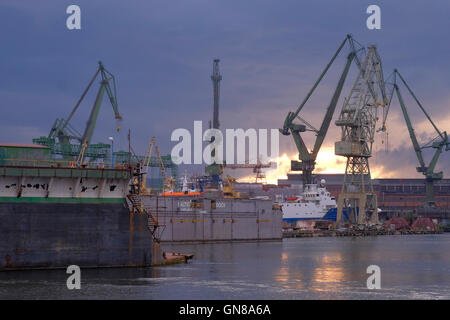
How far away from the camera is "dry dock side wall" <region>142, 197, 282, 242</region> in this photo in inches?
3627

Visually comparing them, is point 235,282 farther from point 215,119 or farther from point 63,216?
point 215,119

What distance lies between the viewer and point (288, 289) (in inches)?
1558

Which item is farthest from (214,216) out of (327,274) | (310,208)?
(310,208)

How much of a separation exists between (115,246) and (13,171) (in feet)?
25.9

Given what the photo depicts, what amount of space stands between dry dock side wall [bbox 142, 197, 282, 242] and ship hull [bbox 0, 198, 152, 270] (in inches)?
1734

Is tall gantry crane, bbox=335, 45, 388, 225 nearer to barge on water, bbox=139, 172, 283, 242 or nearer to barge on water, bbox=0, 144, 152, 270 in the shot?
barge on water, bbox=139, 172, 283, 242

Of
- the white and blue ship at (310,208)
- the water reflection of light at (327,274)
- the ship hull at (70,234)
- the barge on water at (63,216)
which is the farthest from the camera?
the white and blue ship at (310,208)

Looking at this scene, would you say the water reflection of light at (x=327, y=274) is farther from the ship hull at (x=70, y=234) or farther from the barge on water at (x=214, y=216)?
the barge on water at (x=214, y=216)

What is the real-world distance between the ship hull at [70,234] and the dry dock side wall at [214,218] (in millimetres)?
44046

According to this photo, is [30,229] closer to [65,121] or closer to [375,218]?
[65,121]

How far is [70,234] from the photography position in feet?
138

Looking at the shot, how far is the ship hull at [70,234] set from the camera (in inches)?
1609

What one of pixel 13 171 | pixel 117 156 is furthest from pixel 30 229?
pixel 117 156

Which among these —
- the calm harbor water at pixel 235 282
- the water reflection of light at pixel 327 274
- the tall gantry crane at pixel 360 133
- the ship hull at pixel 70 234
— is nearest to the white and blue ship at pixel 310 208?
the tall gantry crane at pixel 360 133
